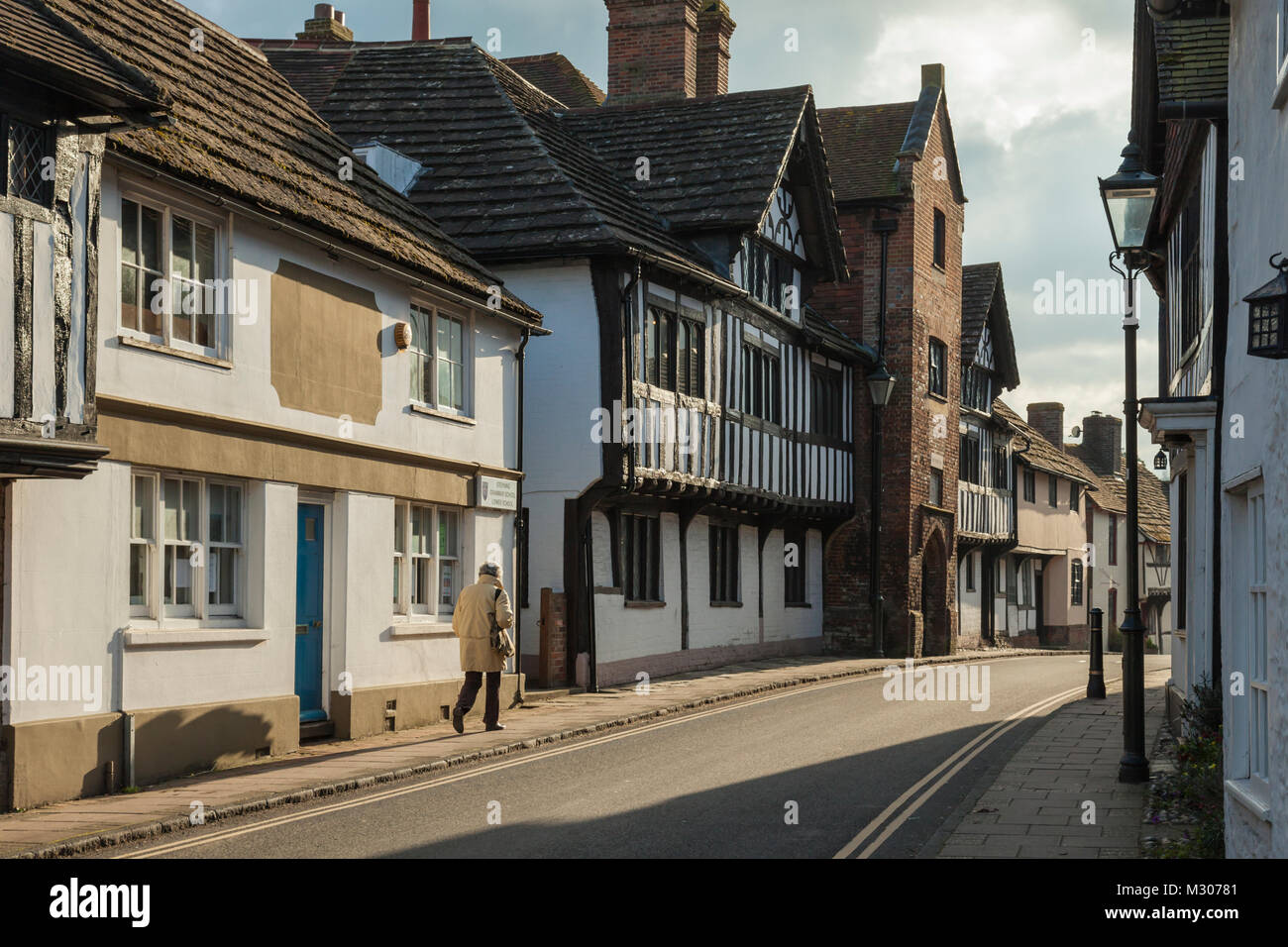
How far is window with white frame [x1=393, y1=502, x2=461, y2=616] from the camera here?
17250 millimetres

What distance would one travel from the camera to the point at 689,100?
Result: 31562 mm

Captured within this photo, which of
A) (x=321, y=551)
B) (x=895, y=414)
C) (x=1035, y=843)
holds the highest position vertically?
(x=895, y=414)

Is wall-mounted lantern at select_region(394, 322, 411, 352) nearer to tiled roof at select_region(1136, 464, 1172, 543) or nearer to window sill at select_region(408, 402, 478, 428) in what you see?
window sill at select_region(408, 402, 478, 428)

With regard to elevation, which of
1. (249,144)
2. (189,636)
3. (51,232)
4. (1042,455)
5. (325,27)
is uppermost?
(325,27)

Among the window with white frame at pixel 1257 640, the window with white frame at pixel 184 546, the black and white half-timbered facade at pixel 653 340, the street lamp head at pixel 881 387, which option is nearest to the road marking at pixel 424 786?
the window with white frame at pixel 184 546

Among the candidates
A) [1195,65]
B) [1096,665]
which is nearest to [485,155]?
[1096,665]

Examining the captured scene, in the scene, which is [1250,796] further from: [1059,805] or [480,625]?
[480,625]

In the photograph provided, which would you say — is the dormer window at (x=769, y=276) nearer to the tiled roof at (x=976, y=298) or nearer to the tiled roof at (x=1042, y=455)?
the tiled roof at (x=976, y=298)

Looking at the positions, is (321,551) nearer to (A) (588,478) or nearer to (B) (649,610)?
(A) (588,478)

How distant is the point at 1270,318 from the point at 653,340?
57.0 feet

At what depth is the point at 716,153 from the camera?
29.0m

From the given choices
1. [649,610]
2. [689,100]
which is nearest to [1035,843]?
[649,610]

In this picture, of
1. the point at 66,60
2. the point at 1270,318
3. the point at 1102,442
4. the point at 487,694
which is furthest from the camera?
the point at 1102,442
